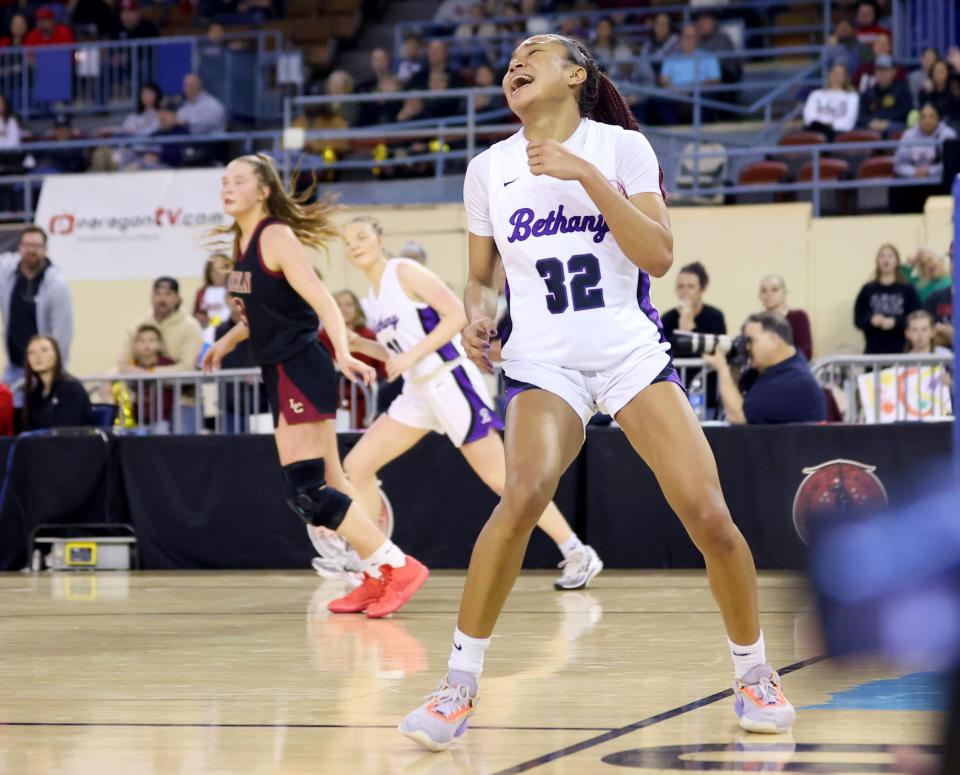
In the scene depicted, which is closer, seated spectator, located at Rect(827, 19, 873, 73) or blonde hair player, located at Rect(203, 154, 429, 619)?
blonde hair player, located at Rect(203, 154, 429, 619)

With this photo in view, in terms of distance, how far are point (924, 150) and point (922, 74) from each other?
1533mm

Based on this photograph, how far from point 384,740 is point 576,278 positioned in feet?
4.00

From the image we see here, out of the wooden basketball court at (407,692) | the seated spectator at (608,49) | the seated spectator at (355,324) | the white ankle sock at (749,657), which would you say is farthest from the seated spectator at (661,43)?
the white ankle sock at (749,657)

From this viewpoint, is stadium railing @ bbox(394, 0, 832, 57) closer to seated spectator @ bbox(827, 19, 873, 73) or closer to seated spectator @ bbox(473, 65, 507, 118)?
seated spectator @ bbox(827, 19, 873, 73)

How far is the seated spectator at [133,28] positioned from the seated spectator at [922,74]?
9.82 metres

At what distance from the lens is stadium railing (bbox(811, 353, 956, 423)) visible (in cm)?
973

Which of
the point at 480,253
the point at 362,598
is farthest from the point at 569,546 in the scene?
the point at 480,253

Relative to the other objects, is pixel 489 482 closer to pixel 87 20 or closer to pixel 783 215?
pixel 783 215

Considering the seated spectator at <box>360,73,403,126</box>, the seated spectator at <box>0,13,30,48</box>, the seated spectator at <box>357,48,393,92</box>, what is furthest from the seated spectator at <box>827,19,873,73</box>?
the seated spectator at <box>0,13,30,48</box>

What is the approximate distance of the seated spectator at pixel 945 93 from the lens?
14148mm

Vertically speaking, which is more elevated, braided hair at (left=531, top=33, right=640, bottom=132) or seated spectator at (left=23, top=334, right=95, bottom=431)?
braided hair at (left=531, top=33, right=640, bottom=132)

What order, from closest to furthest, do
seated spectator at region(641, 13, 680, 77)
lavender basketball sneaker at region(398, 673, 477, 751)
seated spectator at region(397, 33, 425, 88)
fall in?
lavender basketball sneaker at region(398, 673, 477, 751), seated spectator at region(641, 13, 680, 77), seated spectator at region(397, 33, 425, 88)

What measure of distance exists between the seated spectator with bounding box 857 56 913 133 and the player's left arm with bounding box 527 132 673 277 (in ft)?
37.8

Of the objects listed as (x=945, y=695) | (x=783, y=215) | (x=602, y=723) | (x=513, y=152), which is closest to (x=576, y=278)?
(x=513, y=152)
